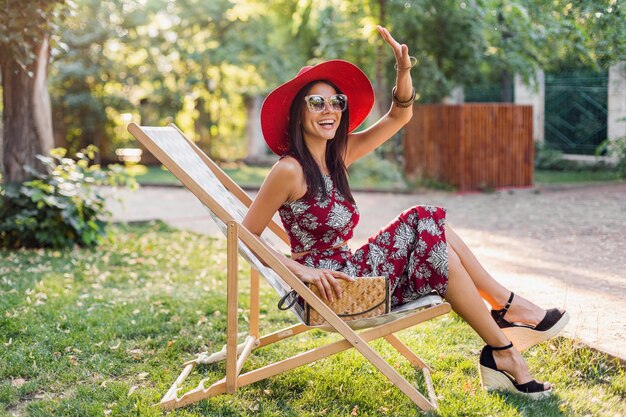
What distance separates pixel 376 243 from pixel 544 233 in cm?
492

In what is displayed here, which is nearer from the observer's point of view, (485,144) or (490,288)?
(490,288)

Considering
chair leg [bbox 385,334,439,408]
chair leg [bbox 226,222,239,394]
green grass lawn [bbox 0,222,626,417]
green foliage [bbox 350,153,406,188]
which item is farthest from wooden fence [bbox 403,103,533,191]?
chair leg [bbox 226,222,239,394]

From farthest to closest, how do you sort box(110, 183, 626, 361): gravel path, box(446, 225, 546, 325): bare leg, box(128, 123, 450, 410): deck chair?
box(110, 183, 626, 361): gravel path, box(446, 225, 546, 325): bare leg, box(128, 123, 450, 410): deck chair

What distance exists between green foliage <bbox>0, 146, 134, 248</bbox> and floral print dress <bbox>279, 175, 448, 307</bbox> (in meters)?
4.40

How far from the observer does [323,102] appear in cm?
349

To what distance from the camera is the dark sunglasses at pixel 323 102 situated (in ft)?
11.4

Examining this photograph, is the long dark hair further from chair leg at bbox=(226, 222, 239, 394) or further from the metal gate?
the metal gate

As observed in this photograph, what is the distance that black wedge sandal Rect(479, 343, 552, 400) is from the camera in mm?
3359

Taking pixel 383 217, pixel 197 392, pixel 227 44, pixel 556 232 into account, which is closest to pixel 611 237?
pixel 556 232

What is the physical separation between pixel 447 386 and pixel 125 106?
59.7 feet

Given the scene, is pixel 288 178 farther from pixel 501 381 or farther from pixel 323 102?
pixel 501 381

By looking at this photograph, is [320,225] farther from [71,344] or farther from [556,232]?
[556,232]

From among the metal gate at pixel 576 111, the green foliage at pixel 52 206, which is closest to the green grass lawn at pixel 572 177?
the metal gate at pixel 576 111

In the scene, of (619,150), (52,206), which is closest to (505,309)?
(52,206)
